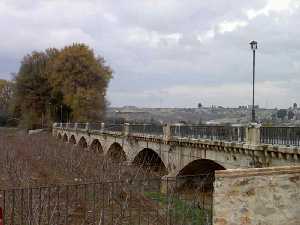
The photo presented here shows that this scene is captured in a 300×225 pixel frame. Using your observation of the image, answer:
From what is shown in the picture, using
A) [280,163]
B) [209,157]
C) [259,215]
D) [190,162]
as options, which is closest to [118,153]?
[190,162]

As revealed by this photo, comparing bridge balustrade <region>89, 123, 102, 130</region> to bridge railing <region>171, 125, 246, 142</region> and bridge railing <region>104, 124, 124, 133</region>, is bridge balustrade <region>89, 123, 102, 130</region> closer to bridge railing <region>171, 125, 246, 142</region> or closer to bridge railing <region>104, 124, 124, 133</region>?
bridge railing <region>104, 124, 124, 133</region>

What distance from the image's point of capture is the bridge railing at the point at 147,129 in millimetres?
25673

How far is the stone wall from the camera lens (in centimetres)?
917

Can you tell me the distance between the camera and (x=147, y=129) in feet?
90.9

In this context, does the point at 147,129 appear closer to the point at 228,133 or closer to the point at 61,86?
the point at 228,133

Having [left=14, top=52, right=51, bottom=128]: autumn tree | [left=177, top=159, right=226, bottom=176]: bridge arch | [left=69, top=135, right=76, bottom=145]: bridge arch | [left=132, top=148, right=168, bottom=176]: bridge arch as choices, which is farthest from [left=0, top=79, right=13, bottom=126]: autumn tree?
[left=177, top=159, right=226, bottom=176]: bridge arch

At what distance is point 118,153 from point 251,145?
881 inches

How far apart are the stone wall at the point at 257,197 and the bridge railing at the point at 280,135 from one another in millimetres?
4294

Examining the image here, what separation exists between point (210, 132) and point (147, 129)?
343 inches

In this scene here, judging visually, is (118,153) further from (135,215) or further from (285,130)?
(285,130)

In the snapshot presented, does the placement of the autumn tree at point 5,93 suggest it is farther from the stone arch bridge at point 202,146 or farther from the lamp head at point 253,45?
the lamp head at point 253,45

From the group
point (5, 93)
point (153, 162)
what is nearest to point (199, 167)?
point (153, 162)

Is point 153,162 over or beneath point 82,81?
beneath

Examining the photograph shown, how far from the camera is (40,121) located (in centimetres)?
6875
